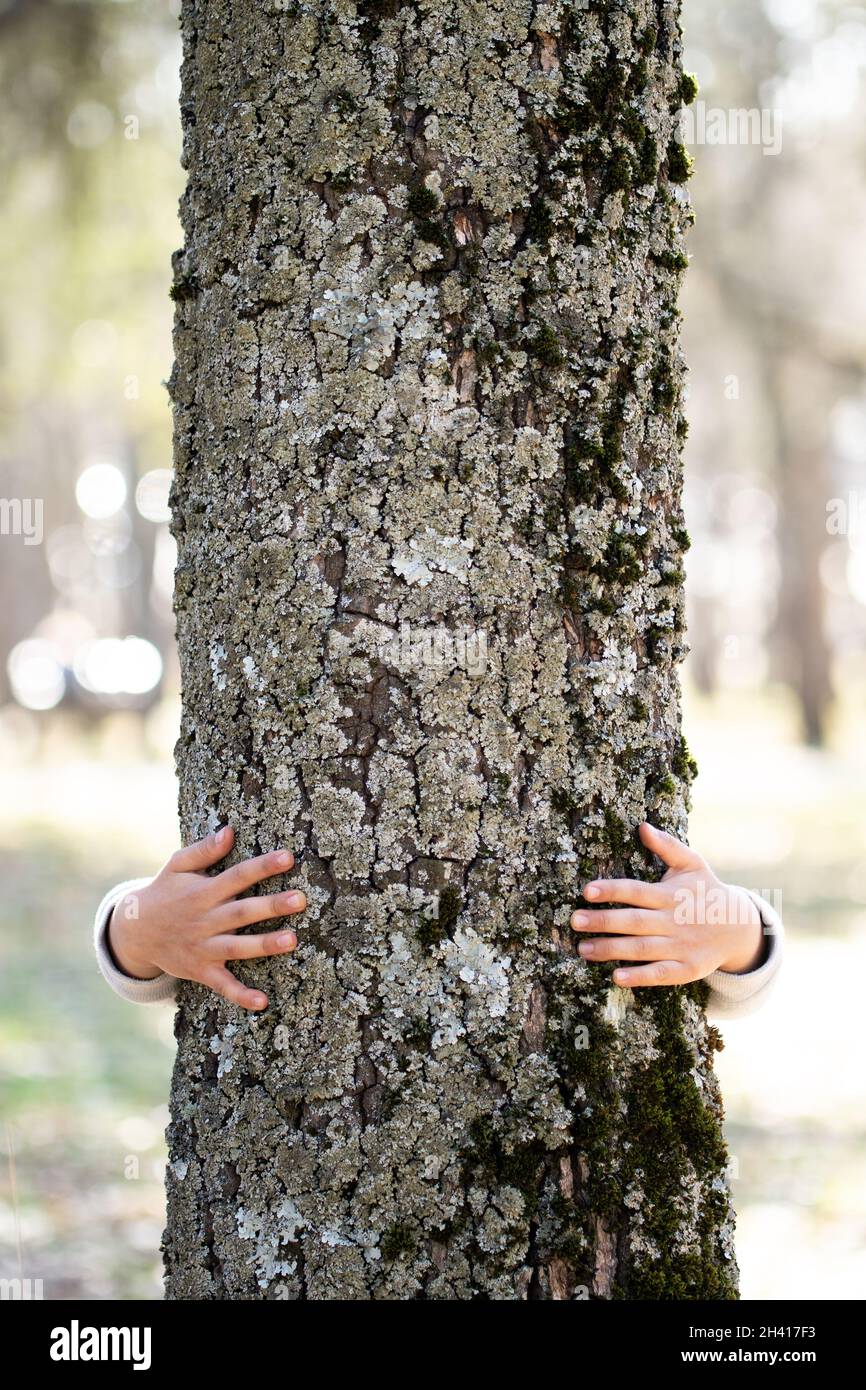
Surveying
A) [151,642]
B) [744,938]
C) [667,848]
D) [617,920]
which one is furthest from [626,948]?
[151,642]

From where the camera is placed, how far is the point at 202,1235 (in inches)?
62.9

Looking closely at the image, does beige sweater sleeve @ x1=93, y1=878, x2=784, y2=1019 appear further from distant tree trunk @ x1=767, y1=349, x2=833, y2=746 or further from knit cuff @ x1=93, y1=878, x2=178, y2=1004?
distant tree trunk @ x1=767, y1=349, x2=833, y2=746

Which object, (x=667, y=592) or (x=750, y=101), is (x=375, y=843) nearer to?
(x=667, y=592)

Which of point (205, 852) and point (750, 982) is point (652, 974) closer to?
point (750, 982)

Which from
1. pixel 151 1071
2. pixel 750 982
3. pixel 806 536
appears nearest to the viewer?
pixel 750 982

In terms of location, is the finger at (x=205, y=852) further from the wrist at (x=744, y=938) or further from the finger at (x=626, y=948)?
the wrist at (x=744, y=938)

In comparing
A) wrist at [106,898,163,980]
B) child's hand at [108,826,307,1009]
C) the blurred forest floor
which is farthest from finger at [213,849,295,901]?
the blurred forest floor

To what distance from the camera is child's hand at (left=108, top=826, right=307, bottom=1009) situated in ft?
5.09

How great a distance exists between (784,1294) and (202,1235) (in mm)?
2588

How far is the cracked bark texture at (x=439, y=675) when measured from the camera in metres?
1.50

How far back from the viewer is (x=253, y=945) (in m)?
1.56

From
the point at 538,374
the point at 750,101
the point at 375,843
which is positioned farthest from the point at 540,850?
the point at 750,101

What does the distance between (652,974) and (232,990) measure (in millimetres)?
593

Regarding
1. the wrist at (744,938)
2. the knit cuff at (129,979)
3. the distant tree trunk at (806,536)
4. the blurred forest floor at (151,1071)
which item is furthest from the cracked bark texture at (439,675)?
the distant tree trunk at (806,536)
